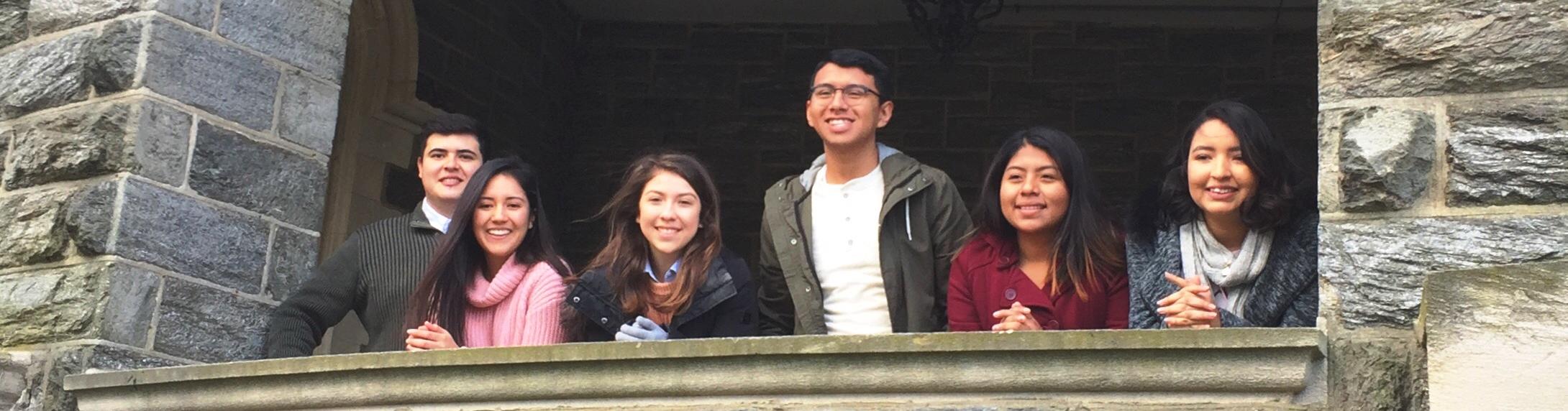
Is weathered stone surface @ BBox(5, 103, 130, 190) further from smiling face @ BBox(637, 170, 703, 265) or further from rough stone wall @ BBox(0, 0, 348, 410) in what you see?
smiling face @ BBox(637, 170, 703, 265)

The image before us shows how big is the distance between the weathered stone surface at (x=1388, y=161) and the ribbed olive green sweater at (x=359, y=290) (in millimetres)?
2028

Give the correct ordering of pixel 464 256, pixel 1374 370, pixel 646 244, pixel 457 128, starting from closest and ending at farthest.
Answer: pixel 1374 370, pixel 646 244, pixel 464 256, pixel 457 128

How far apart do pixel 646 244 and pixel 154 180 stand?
3.89 feet

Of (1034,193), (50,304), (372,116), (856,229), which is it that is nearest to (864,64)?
(856,229)

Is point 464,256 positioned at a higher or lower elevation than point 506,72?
lower

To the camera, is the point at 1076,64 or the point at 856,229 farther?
the point at 1076,64

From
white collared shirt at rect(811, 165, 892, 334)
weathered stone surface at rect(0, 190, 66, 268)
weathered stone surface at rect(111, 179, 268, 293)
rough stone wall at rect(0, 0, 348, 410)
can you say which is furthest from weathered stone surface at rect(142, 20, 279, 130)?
white collared shirt at rect(811, 165, 892, 334)

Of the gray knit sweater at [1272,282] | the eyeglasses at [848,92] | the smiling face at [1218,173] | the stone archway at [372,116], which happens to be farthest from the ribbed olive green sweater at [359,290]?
the stone archway at [372,116]

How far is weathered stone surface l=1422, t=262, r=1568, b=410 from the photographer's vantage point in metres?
3.29

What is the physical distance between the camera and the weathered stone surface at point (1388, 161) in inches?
142

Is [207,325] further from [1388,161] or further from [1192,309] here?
[1388,161]

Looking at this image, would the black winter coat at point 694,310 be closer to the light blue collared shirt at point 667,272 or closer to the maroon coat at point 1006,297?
the light blue collared shirt at point 667,272

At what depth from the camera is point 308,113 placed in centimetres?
518

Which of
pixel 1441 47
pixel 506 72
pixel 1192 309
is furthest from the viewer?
pixel 506 72
